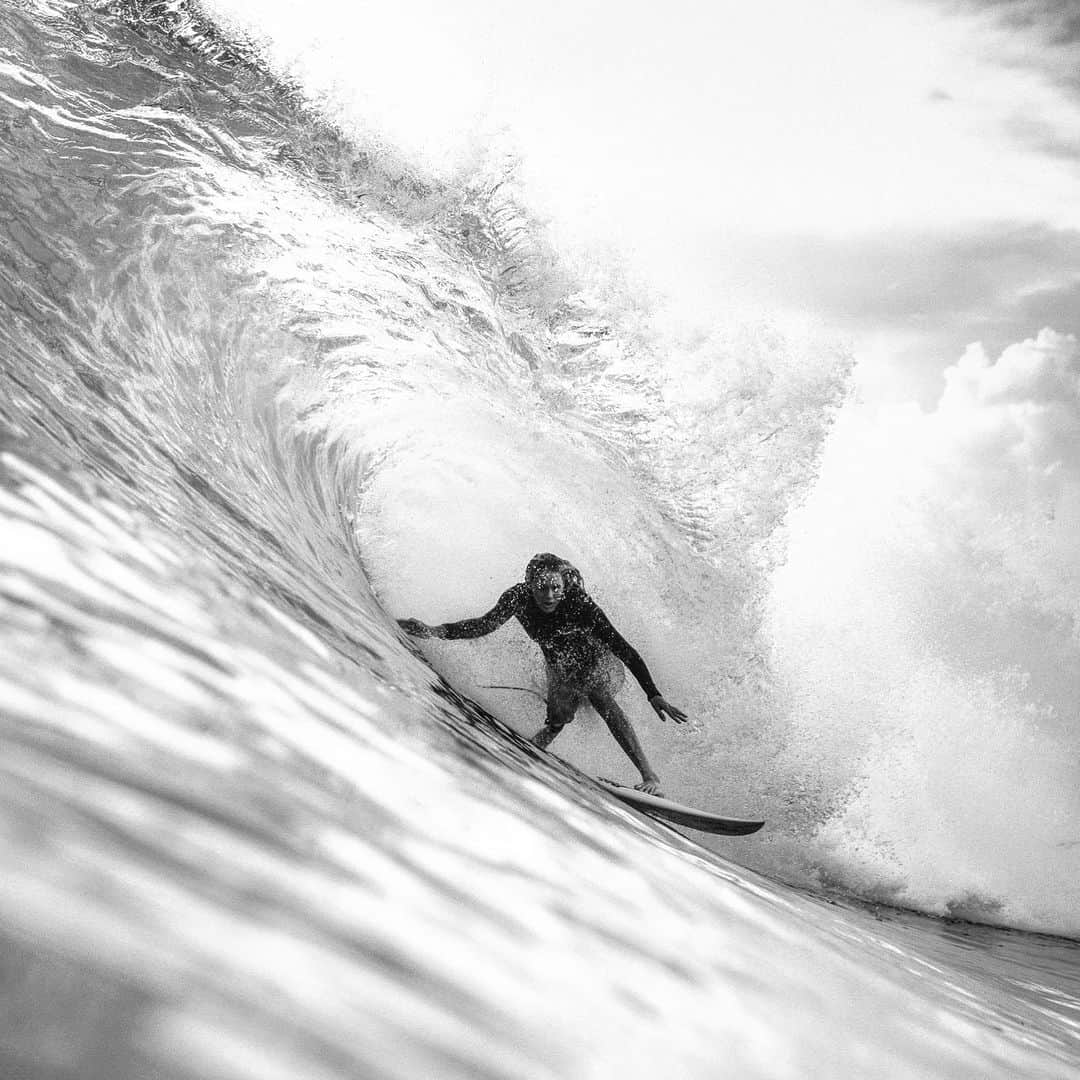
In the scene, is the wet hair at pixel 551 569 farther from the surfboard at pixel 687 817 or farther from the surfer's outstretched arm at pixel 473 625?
the surfboard at pixel 687 817

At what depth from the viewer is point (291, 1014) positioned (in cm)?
54

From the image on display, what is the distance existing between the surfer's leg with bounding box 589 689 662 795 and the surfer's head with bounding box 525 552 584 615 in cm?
52

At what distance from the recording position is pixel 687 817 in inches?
155

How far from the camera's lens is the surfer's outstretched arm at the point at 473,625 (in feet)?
13.2

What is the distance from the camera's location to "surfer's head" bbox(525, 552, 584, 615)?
387 centimetres

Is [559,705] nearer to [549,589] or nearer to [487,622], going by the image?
[487,622]

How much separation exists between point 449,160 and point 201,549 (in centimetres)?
484

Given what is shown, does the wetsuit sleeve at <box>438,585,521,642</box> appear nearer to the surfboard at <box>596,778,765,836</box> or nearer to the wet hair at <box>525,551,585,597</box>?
the wet hair at <box>525,551,585,597</box>

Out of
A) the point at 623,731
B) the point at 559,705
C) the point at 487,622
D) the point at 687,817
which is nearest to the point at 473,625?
the point at 487,622

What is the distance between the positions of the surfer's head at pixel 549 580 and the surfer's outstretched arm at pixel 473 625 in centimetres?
18

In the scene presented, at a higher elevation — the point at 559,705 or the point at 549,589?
the point at 549,589

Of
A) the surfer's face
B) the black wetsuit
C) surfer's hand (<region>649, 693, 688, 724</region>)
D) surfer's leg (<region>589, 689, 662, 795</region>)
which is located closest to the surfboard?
surfer's leg (<region>589, 689, 662, 795</region>)

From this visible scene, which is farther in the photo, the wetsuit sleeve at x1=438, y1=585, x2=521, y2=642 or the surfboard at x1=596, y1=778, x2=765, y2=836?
the wetsuit sleeve at x1=438, y1=585, x2=521, y2=642

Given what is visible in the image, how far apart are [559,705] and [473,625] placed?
0.57 metres
